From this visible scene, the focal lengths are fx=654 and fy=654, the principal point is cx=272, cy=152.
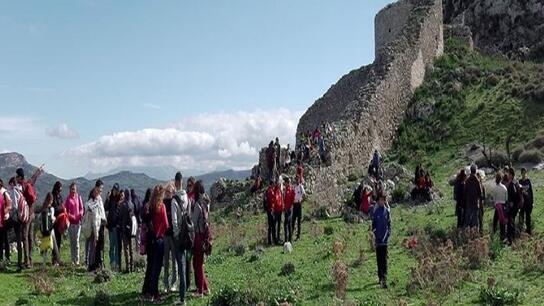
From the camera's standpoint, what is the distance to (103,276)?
14.8m

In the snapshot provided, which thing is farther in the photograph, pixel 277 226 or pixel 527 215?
pixel 277 226

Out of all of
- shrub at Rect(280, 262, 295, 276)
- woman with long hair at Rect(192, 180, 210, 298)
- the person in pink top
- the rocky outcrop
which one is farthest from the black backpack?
the rocky outcrop

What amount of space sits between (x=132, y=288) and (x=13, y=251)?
27.6ft

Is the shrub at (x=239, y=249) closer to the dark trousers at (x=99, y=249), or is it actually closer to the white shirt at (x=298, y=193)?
the white shirt at (x=298, y=193)

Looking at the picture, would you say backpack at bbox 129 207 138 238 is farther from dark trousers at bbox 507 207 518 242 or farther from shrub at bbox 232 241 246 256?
dark trousers at bbox 507 207 518 242

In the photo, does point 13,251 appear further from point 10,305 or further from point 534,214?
point 534,214

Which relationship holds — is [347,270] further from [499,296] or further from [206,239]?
[499,296]

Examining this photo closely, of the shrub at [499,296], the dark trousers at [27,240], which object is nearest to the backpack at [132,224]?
the dark trousers at [27,240]

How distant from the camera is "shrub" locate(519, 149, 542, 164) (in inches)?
1196

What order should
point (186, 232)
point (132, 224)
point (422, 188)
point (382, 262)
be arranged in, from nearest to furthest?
1. point (186, 232)
2. point (382, 262)
3. point (132, 224)
4. point (422, 188)

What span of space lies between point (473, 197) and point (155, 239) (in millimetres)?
8363

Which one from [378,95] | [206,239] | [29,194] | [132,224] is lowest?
[206,239]

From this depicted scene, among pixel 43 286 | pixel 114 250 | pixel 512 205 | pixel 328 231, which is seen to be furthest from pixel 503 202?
pixel 43 286

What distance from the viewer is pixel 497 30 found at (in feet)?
194
